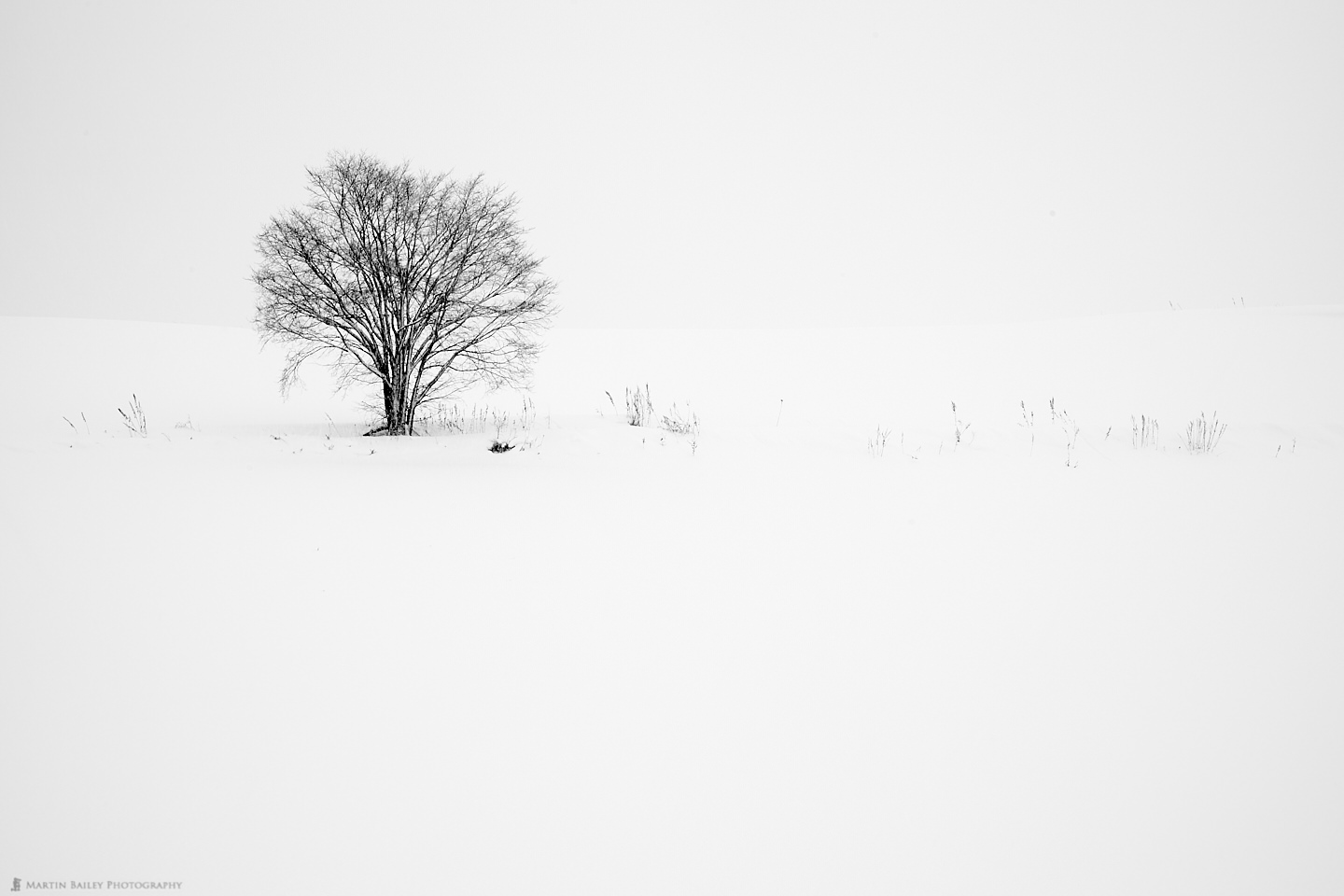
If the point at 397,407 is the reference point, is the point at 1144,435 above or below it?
below

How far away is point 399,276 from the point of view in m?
11.9

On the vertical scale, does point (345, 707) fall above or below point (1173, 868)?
above

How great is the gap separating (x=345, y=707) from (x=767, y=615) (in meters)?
2.60

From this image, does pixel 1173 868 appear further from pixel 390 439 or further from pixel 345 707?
pixel 390 439

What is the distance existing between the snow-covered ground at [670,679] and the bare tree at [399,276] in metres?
3.83

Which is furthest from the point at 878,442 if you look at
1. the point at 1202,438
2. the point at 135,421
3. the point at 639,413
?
the point at 135,421

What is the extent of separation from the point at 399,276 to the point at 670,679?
1059 centimetres

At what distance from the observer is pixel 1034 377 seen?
17766 mm

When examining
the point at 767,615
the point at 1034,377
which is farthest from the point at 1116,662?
the point at 1034,377

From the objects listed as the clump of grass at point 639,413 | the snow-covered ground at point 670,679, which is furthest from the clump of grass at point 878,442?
the clump of grass at point 639,413

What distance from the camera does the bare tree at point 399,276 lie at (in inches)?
465

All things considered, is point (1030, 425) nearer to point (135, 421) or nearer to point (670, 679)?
point (670, 679)

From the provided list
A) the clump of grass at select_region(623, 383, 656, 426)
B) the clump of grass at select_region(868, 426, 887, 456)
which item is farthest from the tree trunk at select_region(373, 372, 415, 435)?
the clump of grass at select_region(868, 426, 887, 456)

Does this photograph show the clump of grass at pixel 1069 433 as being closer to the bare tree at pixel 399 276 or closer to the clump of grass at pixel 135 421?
the bare tree at pixel 399 276
